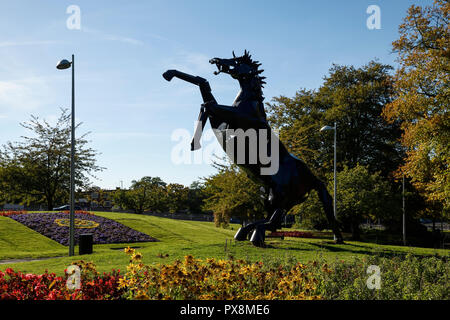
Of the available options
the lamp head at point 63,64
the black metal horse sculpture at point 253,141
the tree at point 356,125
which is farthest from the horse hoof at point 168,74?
the tree at point 356,125

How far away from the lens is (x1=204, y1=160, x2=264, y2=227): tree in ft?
66.2

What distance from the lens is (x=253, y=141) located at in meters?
8.83

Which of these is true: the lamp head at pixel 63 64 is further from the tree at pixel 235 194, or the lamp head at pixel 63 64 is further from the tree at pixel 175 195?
the tree at pixel 175 195

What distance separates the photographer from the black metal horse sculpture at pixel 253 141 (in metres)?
8.41

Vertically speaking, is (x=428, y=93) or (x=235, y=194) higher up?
(x=428, y=93)

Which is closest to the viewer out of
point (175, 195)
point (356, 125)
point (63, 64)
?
point (63, 64)

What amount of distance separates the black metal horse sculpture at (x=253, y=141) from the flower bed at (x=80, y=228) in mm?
14679

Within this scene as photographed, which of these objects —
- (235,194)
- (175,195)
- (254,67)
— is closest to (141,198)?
(175,195)

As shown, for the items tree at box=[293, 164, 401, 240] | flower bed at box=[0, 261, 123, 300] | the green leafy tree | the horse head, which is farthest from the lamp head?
the green leafy tree

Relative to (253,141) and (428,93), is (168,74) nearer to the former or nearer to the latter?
(253,141)

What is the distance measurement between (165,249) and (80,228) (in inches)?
481
